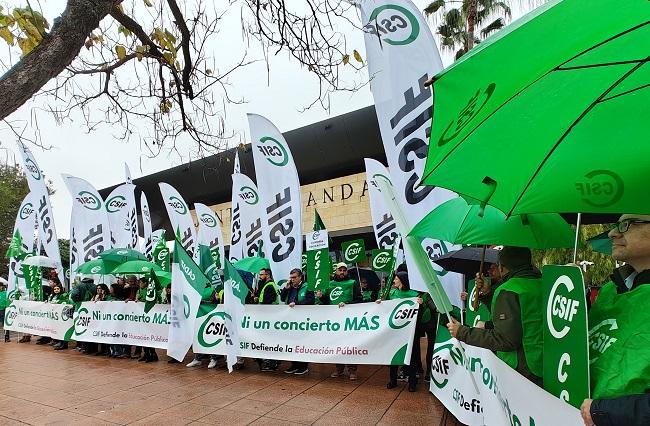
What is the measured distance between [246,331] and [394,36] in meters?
4.95

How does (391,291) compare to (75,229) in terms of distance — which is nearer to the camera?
(391,291)

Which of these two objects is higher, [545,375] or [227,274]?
[227,274]

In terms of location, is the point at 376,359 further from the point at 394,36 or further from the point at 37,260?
the point at 37,260

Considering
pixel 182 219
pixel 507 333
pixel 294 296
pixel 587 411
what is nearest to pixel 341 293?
pixel 294 296

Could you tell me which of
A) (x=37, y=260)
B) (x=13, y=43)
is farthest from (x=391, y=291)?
(x=37, y=260)

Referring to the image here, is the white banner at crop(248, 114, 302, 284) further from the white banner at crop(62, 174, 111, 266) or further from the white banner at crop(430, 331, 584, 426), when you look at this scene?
the white banner at crop(62, 174, 111, 266)

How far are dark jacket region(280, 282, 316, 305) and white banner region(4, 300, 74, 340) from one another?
6236 mm

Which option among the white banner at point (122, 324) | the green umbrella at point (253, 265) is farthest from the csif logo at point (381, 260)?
the white banner at point (122, 324)

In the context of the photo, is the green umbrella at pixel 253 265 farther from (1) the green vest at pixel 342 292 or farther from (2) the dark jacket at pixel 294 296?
(1) the green vest at pixel 342 292

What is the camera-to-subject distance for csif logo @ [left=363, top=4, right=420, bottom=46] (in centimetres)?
545

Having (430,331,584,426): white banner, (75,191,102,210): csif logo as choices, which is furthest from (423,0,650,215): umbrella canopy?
(75,191,102,210): csif logo

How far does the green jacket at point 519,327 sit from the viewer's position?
2383mm

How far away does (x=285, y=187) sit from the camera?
8617mm

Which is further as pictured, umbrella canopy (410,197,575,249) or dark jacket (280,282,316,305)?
dark jacket (280,282,316,305)
